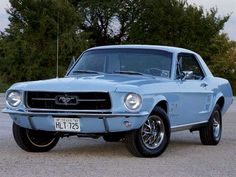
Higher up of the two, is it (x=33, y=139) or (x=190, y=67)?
(x=190, y=67)

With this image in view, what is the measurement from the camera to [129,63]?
31.7 feet

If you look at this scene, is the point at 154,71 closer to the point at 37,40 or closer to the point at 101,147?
the point at 101,147

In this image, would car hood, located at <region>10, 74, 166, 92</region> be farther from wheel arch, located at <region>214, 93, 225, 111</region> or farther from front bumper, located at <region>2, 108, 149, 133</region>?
wheel arch, located at <region>214, 93, 225, 111</region>

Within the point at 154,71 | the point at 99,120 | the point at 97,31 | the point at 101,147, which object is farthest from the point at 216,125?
the point at 97,31

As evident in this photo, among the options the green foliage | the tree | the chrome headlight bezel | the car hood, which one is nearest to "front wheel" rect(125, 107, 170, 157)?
the car hood

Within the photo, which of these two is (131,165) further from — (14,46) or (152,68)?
(14,46)

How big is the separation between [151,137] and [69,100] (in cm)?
120

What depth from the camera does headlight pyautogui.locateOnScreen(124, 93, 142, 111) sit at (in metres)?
8.16

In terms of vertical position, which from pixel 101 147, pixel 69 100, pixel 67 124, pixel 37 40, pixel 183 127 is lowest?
pixel 101 147

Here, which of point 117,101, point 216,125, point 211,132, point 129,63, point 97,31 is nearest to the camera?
point 117,101

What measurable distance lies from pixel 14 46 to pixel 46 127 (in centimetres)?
4261

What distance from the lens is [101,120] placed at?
8117 millimetres

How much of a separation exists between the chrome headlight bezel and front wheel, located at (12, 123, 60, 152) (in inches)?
15.4

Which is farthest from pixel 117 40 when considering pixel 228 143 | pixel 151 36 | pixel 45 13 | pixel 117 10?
pixel 228 143
